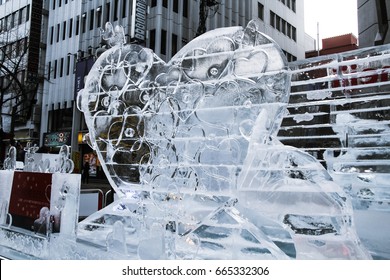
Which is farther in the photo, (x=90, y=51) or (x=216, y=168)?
(x=90, y=51)

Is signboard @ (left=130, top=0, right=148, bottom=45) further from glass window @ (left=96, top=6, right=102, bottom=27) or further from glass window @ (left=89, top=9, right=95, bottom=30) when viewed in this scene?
glass window @ (left=89, top=9, right=95, bottom=30)

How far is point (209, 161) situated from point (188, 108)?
517 mm

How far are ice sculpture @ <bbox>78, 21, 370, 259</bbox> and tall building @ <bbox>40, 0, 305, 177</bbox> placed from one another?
7.71 meters

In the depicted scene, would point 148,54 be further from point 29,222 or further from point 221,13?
point 221,13

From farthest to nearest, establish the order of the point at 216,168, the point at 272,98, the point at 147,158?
the point at 147,158 → the point at 216,168 → the point at 272,98

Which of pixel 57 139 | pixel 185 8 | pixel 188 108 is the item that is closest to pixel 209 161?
pixel 188 108

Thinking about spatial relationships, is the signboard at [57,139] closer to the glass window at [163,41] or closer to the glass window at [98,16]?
the glass window at [98,16]

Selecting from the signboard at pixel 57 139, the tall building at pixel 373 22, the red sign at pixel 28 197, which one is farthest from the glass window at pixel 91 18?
the red sign at pixel 28 197

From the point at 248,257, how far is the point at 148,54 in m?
2.10

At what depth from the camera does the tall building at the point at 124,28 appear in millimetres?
12773

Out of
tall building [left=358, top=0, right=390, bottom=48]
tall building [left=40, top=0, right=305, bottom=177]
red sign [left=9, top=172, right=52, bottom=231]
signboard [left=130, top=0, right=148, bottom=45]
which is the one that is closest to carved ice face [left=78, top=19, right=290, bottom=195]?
red sign [left=9, top=172, right=52, bottom=231]

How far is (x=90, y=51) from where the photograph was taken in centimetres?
1498
